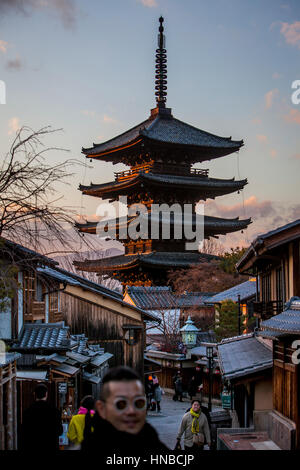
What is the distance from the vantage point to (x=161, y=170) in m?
46.4

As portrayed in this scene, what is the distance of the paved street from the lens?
18.9m

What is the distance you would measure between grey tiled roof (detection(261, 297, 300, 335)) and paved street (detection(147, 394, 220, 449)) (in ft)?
18.7

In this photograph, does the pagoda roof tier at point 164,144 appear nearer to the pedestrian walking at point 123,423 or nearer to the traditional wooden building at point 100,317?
the traditional wooden building at point 100,317

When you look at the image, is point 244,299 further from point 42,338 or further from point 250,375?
point 42,338

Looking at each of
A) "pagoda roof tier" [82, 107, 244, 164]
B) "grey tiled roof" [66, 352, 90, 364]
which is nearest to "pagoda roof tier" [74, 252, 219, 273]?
"pagoda roof tier" [82, 107, 244, 164]

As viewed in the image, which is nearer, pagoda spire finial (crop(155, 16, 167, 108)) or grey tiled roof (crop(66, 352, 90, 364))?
grey tiled roof (crop(66, 352, 90, 364))

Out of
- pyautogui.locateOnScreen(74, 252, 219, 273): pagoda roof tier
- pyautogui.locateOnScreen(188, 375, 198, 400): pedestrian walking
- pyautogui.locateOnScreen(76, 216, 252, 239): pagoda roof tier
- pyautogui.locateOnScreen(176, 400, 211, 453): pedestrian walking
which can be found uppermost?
pyautogui.locateOnScreen(76, 216, 252, 239): pagoda roof tier

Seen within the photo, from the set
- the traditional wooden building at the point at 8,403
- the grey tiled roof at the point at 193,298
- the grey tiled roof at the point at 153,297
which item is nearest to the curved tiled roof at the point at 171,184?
the grey tiled roof at the point at 153,297

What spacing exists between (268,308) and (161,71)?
36667 mm

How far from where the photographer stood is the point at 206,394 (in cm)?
2972

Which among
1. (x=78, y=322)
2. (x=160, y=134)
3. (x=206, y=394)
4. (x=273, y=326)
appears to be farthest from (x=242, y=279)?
(x=273, y=326)

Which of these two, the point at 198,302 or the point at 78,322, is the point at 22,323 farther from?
the point at 198,302

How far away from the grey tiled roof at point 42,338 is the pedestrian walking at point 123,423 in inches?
483

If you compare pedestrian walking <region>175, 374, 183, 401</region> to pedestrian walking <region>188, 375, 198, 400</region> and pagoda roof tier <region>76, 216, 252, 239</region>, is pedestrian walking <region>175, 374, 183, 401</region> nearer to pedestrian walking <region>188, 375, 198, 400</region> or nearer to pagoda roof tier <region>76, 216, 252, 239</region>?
pedestrian walking <region>188, 375, 198, 400</region>
